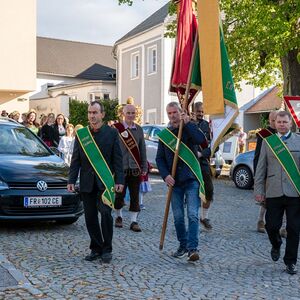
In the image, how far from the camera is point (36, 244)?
8.02 m

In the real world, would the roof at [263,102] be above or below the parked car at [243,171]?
above

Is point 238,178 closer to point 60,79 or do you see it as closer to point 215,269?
point 215,269

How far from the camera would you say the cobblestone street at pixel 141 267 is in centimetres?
580

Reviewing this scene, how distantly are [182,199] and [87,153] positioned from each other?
1271 millimetres

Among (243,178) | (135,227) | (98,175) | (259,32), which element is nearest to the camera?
(98,175)

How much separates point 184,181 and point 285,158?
1.20m

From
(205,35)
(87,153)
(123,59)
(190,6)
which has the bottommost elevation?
(87,153)

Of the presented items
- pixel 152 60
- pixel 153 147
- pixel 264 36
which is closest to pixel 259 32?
pixel 264 36

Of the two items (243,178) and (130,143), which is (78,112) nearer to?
(243,178)

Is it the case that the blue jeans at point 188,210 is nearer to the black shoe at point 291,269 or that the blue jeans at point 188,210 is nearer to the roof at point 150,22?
the black shoe at point 291,269

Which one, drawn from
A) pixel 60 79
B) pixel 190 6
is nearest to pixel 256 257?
pixel 190 6

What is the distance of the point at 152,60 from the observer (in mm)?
39031

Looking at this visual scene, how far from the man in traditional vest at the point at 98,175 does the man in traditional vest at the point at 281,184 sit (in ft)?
5.58

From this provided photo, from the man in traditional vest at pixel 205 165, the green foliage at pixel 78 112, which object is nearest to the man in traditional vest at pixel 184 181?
the man in traditional vest at pixel 205 165
